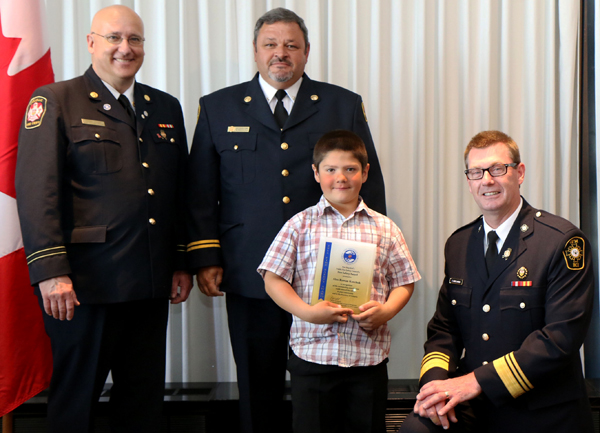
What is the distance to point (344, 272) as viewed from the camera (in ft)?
5.93

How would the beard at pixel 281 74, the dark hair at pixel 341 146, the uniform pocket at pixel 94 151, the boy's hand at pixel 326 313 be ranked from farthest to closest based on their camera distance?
the beard at pixel 281 74 < the uniform pocket at pixel 94 151 < the dark hair at pixel 341 146 < the boy's hand at pixel 326 313

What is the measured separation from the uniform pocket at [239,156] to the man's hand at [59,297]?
77cm

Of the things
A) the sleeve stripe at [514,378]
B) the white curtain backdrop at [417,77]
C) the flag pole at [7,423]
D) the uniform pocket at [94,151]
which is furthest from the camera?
the white curtain backdrop at [417,77]

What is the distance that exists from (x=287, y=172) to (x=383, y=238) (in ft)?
1.72

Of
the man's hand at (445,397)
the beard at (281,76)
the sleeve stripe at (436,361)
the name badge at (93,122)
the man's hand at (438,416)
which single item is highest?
the beard at (281,76)

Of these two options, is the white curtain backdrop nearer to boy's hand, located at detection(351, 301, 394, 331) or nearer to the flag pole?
Answer: the flag pole

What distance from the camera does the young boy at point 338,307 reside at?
1848 millimetres

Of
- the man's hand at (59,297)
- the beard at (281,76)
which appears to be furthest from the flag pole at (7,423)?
the beard at (281,76)

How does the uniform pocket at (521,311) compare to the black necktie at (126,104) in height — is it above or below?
below

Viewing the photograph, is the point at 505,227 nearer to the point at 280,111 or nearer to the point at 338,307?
the point at 338,307

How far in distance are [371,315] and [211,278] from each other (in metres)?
0.82

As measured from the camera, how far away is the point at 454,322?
196cm

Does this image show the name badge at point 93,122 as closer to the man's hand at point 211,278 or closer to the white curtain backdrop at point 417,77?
the man's hand at point 211,278

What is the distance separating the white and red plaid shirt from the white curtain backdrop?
3.65 feet
